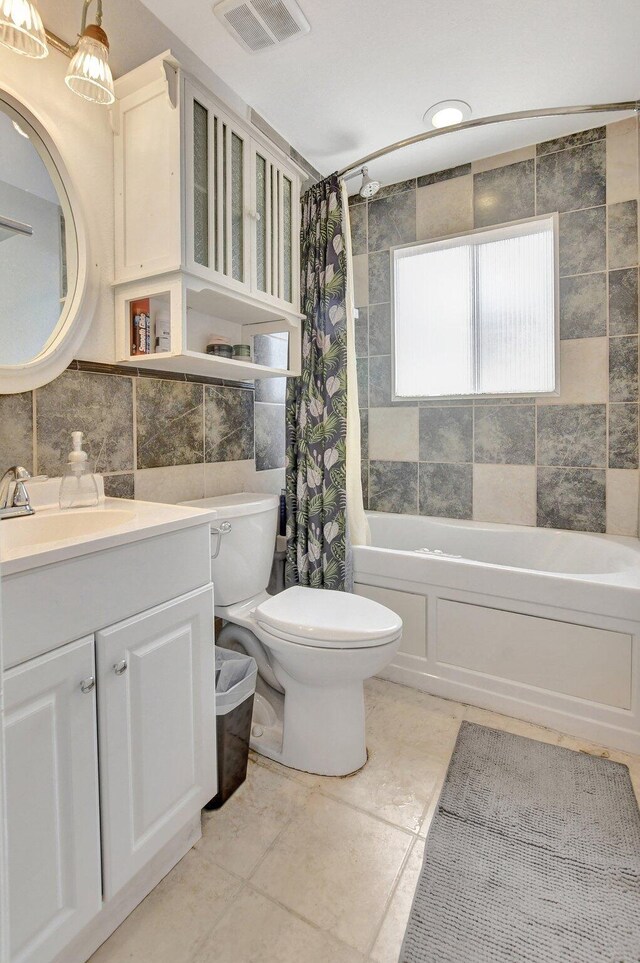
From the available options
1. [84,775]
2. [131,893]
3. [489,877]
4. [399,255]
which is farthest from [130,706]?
[399,255]

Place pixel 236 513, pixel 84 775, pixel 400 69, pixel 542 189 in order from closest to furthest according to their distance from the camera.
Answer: pixel 84 775 → pixel 236 513 → pixel 400 69 → pixel 542 189

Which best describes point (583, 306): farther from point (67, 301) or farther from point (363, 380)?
point (67, 301)

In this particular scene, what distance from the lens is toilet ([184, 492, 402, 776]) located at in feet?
4.73

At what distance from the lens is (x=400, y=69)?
72.6 inches

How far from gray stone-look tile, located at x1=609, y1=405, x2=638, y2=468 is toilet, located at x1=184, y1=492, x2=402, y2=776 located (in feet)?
4.66

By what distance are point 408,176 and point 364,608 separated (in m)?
2.37

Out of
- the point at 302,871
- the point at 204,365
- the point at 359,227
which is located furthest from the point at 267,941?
the point at 359,227

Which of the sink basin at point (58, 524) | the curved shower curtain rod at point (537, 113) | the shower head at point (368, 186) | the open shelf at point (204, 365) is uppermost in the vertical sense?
the curved shower curtain rod at point (537, 113)

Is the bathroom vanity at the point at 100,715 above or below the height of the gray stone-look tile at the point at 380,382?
below

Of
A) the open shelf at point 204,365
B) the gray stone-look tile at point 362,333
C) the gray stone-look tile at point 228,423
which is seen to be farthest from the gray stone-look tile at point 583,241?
the gray stone-look tile at point 228,423

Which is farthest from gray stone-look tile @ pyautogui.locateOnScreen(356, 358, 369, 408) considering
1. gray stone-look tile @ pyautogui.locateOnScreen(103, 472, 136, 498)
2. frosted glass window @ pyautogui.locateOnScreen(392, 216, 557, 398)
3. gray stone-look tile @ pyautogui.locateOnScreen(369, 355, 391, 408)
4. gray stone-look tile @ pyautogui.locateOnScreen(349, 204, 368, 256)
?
gray stone-look tile @ pyautogui.locateOnScreen(103, 472, 136, 498)

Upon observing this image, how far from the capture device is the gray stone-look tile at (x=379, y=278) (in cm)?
277

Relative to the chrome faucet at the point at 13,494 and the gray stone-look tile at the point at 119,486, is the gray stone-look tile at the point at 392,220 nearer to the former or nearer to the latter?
the gray stone-look tile at the point at 119,486

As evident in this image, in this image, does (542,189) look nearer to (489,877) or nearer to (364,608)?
(364,608)
